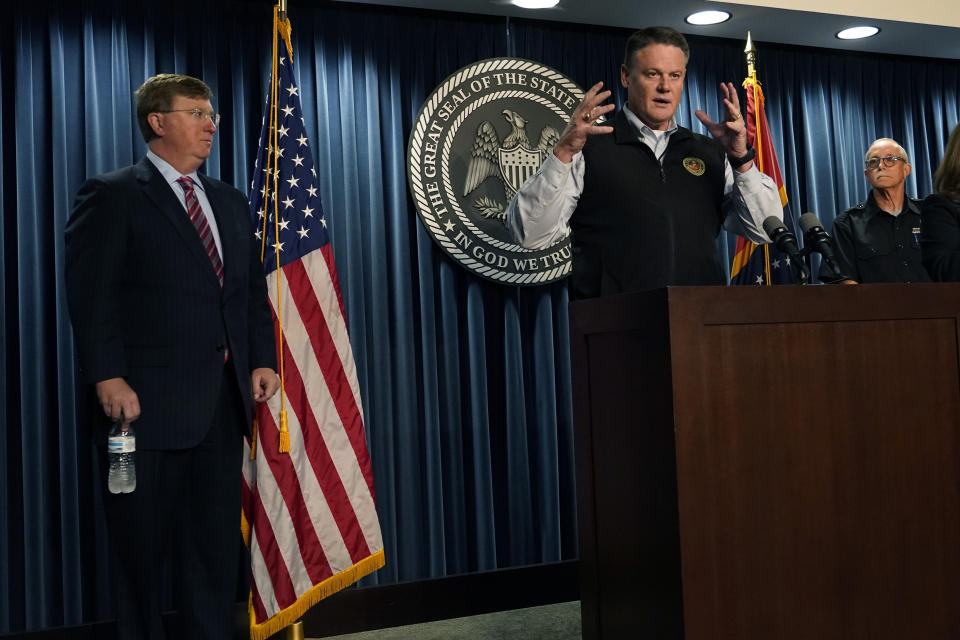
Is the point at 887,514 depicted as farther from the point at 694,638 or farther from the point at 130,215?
the point at 130,215

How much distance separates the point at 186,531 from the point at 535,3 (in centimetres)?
227

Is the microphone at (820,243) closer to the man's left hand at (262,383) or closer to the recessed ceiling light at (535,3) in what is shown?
the man's left hand at (262,383)

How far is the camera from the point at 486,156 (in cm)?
344

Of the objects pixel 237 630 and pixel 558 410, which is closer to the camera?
pixel 237 630

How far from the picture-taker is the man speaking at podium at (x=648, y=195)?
6.70 ft

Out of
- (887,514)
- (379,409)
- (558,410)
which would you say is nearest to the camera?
(887,514)

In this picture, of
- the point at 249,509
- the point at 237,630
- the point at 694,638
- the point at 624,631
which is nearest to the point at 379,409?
the point at 249,509

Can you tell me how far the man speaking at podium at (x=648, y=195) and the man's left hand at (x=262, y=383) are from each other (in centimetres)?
83

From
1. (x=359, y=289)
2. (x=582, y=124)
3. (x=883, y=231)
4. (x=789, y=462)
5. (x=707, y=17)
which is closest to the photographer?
(x=789, y=462)

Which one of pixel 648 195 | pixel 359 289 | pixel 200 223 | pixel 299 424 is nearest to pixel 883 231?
pixel 648 195

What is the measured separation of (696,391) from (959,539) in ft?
1.82

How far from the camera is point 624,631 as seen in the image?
1536mm

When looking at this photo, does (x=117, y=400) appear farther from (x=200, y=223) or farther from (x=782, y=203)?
(x=782, y=203)

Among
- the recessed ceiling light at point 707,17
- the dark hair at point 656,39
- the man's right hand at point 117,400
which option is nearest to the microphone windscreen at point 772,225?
the dark hair at point 656,39
